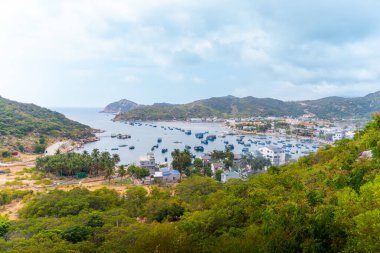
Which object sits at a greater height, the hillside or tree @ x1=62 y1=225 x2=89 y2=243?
the hillside

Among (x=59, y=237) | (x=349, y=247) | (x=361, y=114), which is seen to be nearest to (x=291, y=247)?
(x=349, y=247)

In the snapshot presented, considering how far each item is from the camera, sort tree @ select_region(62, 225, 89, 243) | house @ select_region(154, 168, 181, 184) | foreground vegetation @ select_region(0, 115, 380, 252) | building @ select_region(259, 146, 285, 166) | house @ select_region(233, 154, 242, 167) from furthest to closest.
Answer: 1. building @ select_region(259, 146, 285, 166)
2. house @ select_region(233, 154, 242, 167)
3. house @ select_region(154, 168, 181, 184)
4. tree @ select_region(62, 225, 89, 243)
5. foreground vegetation @ select_region(0, 115, 380, 252)

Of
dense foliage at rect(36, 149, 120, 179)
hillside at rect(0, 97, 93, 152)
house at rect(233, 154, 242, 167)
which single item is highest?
hillside at rect(0, 97, 93, 152)

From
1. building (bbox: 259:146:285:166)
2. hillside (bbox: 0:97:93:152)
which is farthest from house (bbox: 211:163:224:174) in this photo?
hillside (bbox: 0:97:93:152)

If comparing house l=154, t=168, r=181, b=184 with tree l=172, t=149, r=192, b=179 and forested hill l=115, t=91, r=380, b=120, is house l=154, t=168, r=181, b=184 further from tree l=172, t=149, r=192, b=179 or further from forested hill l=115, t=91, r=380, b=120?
forested hill l=115, t=91, r=380, b=120

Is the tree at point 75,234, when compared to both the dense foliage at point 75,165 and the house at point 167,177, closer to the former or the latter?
the house at point 167,177

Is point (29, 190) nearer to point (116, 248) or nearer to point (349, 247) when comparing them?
point (116, 248)
